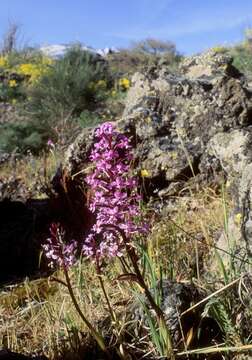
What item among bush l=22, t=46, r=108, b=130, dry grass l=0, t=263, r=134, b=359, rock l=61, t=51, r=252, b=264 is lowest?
dry grass l=0, t=263, r=134, b=359

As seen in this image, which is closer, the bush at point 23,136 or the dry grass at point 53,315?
the dry grass at point 53,315

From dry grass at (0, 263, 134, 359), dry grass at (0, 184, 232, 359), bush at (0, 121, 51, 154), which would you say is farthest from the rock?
bush at (0, 121, 51, 154)

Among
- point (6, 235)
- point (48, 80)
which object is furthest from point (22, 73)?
point (6, 235)

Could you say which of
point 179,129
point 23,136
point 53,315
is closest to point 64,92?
point 23,136

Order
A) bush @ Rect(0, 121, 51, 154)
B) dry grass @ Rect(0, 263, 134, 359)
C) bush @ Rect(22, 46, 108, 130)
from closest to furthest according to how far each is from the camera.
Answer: dry grass @ Rect(0, 263, 134, 359)
bush @ Rect(0, 121, 51, 154)
bush @ Rect(22, 46, 108, 130)

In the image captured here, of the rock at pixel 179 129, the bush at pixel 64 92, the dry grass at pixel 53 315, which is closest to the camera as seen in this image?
the dry grass at pixel 53 315

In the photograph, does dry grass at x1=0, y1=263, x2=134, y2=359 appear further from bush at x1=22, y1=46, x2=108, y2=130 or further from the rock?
bush at x1=22, y1=46, x2=108, y2=130

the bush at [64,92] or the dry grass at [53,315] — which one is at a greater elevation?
the bush at [64,92]

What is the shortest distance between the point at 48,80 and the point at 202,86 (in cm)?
684

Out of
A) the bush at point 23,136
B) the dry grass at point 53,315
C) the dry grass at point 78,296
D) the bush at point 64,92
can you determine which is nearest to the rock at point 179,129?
the dry grass at point 78,296

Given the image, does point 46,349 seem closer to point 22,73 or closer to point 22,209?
point 22,209

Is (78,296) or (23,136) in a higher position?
→ (23,136)

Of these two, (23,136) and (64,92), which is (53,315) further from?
(64,92)

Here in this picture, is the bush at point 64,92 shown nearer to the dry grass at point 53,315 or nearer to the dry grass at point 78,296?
the dry grass at point 78,296
